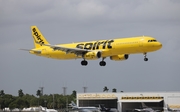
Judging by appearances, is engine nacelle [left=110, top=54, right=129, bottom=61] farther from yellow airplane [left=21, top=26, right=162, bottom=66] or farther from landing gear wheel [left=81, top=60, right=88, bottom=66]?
landing gear wheel [left=81, top=60, right=88, bottom=66]

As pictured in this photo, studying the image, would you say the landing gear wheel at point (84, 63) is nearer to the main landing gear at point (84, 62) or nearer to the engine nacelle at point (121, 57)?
the main landing gear at point (84, 62)

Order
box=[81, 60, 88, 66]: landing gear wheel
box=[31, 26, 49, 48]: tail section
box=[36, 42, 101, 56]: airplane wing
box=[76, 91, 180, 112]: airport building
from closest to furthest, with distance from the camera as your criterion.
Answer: box=[36, 42, 101, 56]: airplane wing → box=[81, 60, 88, 66]: landing gear wheel → box=[31, 26, 49, 48]: tail section → box=[76, 91, 180, 112]: airport building

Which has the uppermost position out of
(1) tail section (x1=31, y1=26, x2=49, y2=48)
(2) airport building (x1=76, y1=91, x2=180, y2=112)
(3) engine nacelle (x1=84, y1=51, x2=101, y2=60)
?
(1) tail section (x1=31, y1=26, x2=49, y2=48)

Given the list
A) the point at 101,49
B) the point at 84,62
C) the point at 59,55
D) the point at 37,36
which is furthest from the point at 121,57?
the point at 37,36

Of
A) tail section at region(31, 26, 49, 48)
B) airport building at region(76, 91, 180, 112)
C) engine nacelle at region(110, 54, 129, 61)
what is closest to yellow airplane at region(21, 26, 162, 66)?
engine nacelle at region(110, 54, 129, 61)

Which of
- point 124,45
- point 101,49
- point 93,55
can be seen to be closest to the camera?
point 124,45

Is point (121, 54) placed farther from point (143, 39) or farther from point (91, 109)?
point (91, 109)

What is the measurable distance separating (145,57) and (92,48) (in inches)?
624

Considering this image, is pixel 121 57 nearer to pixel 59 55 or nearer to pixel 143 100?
pixel 59 55

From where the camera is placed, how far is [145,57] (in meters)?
123

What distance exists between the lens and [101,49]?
12962 cm

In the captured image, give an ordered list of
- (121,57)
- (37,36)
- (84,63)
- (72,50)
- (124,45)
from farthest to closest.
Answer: (37,36)
(84,63)
(121,57)
(72,50)
(124,45)

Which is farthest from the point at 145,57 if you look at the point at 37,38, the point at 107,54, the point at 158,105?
the point at 158,105

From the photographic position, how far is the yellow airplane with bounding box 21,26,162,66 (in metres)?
122
